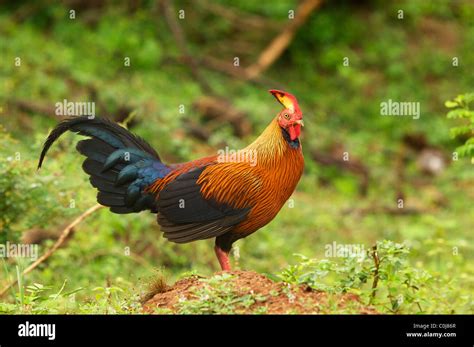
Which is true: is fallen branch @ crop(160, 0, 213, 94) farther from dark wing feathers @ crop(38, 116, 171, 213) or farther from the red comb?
the red comb

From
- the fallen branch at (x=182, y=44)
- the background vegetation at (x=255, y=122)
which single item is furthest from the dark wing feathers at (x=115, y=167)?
the fallen branch at (x=182, y=44)

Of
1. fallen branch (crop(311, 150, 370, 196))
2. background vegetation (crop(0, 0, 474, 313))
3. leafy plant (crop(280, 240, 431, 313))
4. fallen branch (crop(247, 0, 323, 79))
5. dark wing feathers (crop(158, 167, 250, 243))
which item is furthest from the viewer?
fallen branch (crop(247, 0, 323, 79))

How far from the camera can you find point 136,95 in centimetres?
1424

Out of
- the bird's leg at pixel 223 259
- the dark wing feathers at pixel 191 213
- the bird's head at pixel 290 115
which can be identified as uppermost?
the bird's head at pixel 290 115

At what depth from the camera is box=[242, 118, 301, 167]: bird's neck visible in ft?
22.7

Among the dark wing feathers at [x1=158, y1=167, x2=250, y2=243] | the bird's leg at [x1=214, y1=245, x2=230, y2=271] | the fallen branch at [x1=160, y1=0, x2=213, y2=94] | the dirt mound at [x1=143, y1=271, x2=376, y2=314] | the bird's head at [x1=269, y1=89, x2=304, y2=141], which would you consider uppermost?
the fallen branch at [x1=160, y1=0, x2=213, y2=94]

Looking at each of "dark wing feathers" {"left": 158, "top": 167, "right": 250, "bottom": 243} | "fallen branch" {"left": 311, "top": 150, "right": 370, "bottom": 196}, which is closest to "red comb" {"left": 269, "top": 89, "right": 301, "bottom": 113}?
"dark wing feathers" {"left": 158, "top": 167, "right": 250, "bottom": 243}

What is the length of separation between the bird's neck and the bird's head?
67 millimetres

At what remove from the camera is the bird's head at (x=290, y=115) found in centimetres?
684

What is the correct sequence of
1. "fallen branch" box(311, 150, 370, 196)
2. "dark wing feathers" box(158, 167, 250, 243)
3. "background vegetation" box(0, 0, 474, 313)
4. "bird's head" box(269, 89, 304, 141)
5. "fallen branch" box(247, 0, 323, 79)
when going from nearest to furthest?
A: "bird's head" box(269, 89, 304, 141)
"dark wing feathers" box(158, 167, 250, 243)
"background vegetation" box(0, 0, 474, 313)
"fallen branch" box(311, 150, 370, 196)
"fallen branch" box(247, 0, 323, 79)

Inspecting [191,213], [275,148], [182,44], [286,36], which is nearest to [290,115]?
[275,148]

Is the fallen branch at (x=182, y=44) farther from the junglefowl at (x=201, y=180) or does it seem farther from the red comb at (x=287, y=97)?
the red comb at (x=287, y=97)

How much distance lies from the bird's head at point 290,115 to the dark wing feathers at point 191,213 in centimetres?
72

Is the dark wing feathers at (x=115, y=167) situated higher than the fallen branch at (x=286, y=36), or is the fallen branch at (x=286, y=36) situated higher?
the fallen branch at (x=286, y=36)
